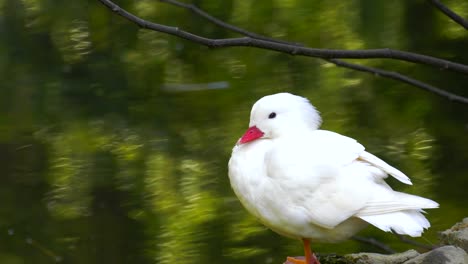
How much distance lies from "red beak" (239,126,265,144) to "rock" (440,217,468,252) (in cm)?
41

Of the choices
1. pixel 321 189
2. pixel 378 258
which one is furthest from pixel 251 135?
pixel 378 258

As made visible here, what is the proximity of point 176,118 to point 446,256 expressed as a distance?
1436mm

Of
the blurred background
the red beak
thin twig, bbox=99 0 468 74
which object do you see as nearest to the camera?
thin twig, bbox=99 0 468 74

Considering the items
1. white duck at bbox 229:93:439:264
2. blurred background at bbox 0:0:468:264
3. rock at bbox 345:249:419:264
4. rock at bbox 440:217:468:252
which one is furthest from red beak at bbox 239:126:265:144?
blurred background at bbox 0:0:468:264

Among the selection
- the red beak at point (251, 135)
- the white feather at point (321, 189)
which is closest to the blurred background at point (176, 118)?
the red beak at point (251, 135)

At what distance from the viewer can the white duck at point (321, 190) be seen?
1464mm

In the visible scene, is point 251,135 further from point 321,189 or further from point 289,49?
point 289,49

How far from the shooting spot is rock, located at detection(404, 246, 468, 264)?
1538 millimetres

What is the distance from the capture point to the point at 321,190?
1.51m

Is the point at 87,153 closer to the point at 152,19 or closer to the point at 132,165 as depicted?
the point at 132,165

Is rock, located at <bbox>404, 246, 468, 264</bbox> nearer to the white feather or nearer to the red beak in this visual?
the white feather

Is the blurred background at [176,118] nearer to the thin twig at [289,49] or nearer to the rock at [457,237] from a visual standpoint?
the rock at [457,237]

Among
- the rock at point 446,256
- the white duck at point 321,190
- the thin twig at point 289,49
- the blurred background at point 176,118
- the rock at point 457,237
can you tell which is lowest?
the blurred background at point 176,118

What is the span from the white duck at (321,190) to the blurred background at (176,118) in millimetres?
988
